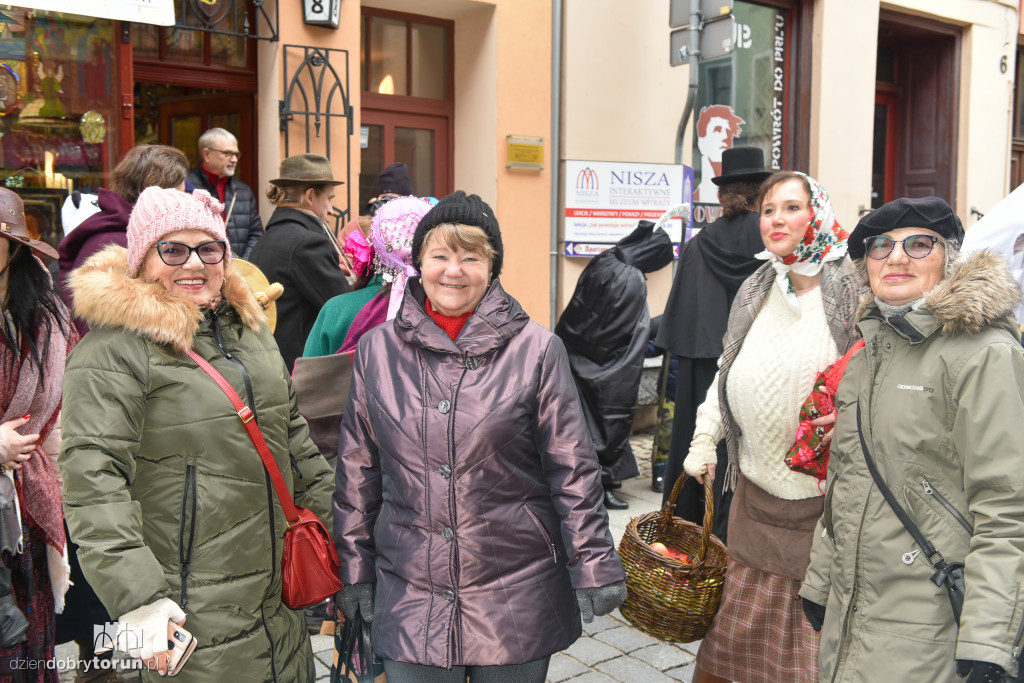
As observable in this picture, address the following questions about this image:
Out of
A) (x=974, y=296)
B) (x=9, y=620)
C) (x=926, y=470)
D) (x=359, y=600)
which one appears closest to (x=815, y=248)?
(x=974, y=296)

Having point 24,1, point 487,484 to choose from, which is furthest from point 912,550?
point 24,1

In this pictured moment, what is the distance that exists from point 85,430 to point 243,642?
0.71 meters

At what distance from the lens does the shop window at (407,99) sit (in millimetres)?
7773

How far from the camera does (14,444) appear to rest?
9.16ft

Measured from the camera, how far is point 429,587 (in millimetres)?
2453

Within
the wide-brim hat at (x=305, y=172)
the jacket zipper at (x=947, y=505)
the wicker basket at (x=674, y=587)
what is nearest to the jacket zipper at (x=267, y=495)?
the wicker basket at (x=674, y=587)

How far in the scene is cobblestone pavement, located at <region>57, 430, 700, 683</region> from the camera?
391 cm

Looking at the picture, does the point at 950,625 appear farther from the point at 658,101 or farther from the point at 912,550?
the point at 658,101

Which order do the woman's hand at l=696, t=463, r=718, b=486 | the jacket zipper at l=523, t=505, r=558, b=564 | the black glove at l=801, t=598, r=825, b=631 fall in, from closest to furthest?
the jacket zipper at l=523, t=505, r=558, b=564 → the black glove at l=801, t=598, r=825, b=631 → the woman's hand at l=696, t=463, r=718, b=486

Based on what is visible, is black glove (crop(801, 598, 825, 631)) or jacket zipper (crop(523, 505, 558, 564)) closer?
jacket zipper (crop(523, 505, 558, 564))

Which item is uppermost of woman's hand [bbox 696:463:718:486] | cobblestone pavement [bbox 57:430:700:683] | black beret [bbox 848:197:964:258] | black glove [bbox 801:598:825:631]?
black beret [bbox 848:197:964:258]

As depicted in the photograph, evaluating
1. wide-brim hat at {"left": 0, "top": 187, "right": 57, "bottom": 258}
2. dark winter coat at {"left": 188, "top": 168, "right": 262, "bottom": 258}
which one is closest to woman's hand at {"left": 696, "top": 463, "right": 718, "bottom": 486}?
wide-brim hat at {"left": 0, "top": 187, "right": 57, "bottom": 258}

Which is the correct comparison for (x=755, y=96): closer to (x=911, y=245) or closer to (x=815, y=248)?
(x=815, y=248)

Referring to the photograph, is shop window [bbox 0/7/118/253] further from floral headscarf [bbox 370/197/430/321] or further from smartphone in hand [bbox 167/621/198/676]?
smartphone in hand [bbox 167/621/198/676]
